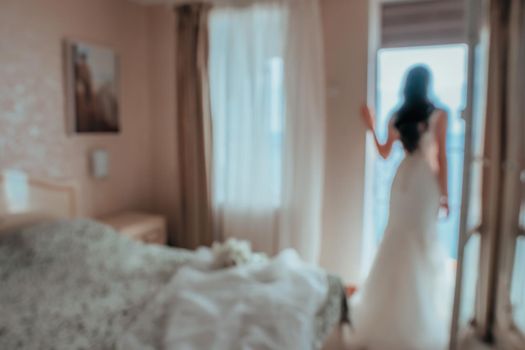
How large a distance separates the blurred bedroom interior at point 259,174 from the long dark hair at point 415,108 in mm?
15

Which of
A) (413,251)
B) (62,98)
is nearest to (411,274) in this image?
(413,251)

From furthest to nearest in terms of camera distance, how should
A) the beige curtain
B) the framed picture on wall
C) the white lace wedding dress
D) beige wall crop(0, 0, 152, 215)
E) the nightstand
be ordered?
1. the beige curtain
2. the nightstand
3. the framed picture on wall
4. beige wall crop(0, 0, 152, 215)
5. the white lace wedding dress

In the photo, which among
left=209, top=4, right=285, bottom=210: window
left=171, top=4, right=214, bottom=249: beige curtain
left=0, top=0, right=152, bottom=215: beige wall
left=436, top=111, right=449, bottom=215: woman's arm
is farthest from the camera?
left=171, top=4, right=214, bottom=249: beige curtain

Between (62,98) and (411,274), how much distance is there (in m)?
2.54

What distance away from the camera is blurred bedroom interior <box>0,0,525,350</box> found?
158 cm

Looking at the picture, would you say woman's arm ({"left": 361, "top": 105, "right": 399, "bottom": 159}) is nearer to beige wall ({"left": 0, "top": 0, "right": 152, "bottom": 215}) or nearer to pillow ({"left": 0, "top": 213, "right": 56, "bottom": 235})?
beige wall ({"left": 0, "top": 0, "right": 152, "bottom": 215})

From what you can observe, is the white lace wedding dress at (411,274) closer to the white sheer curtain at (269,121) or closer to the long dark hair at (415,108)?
the long dark hair at (415,108)

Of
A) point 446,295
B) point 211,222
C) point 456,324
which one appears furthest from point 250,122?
point 456,324

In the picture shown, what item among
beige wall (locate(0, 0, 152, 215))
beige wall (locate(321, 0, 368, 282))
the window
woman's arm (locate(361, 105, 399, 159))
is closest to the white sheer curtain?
the window

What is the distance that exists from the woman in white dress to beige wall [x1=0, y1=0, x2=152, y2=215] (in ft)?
7.09

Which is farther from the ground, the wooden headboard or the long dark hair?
the long dark hair

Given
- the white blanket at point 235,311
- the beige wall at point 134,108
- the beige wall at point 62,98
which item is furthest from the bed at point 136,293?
the beige wall at point 134,108

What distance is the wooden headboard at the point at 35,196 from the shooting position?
2410 mm

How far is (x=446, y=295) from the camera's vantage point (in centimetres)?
232
